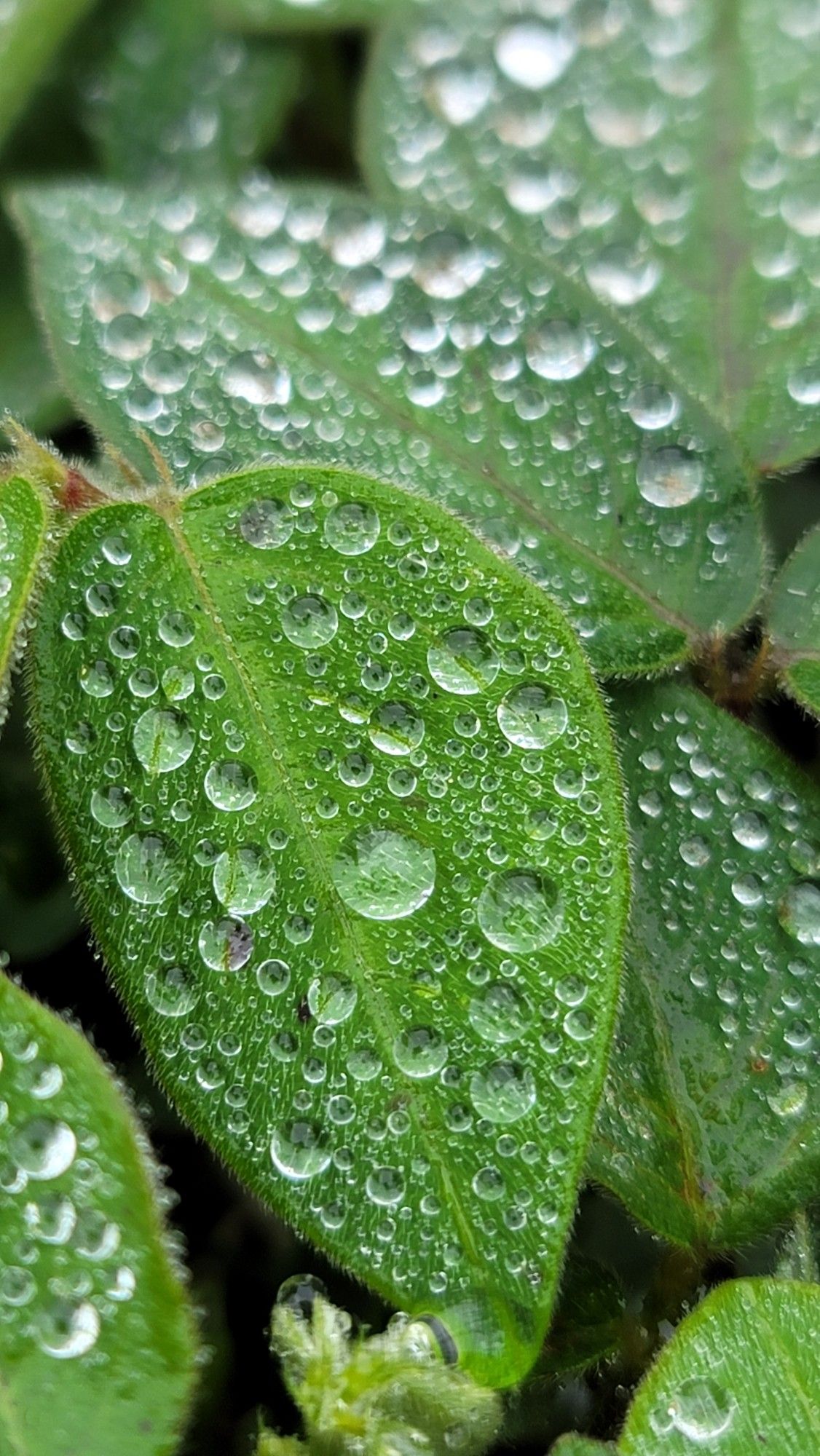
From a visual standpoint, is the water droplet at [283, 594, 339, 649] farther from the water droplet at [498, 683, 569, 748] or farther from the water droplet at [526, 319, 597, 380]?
the water droplet at [526, 319, 597, 380]

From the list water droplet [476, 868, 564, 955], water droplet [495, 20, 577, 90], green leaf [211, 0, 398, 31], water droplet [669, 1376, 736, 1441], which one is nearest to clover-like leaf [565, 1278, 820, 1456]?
water droplet [669, 1376, 736, 1441]

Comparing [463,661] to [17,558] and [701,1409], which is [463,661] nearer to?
[17,558]

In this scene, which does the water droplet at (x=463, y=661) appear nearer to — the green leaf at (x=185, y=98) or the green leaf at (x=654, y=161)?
the green leaf at (x=654, y=161)

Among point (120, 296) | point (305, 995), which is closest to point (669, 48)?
point (120, 296)

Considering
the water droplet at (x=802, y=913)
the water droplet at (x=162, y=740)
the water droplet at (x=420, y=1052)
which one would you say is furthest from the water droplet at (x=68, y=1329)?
the water droplet at (x=802, y=913)

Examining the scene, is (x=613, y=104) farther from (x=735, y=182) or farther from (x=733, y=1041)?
(x=733, y=1041)

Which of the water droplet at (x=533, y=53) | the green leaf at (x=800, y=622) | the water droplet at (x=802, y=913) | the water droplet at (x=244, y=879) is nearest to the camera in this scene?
the water droplet at (x=244, y=879)

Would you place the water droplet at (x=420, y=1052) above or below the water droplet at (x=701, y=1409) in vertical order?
above
